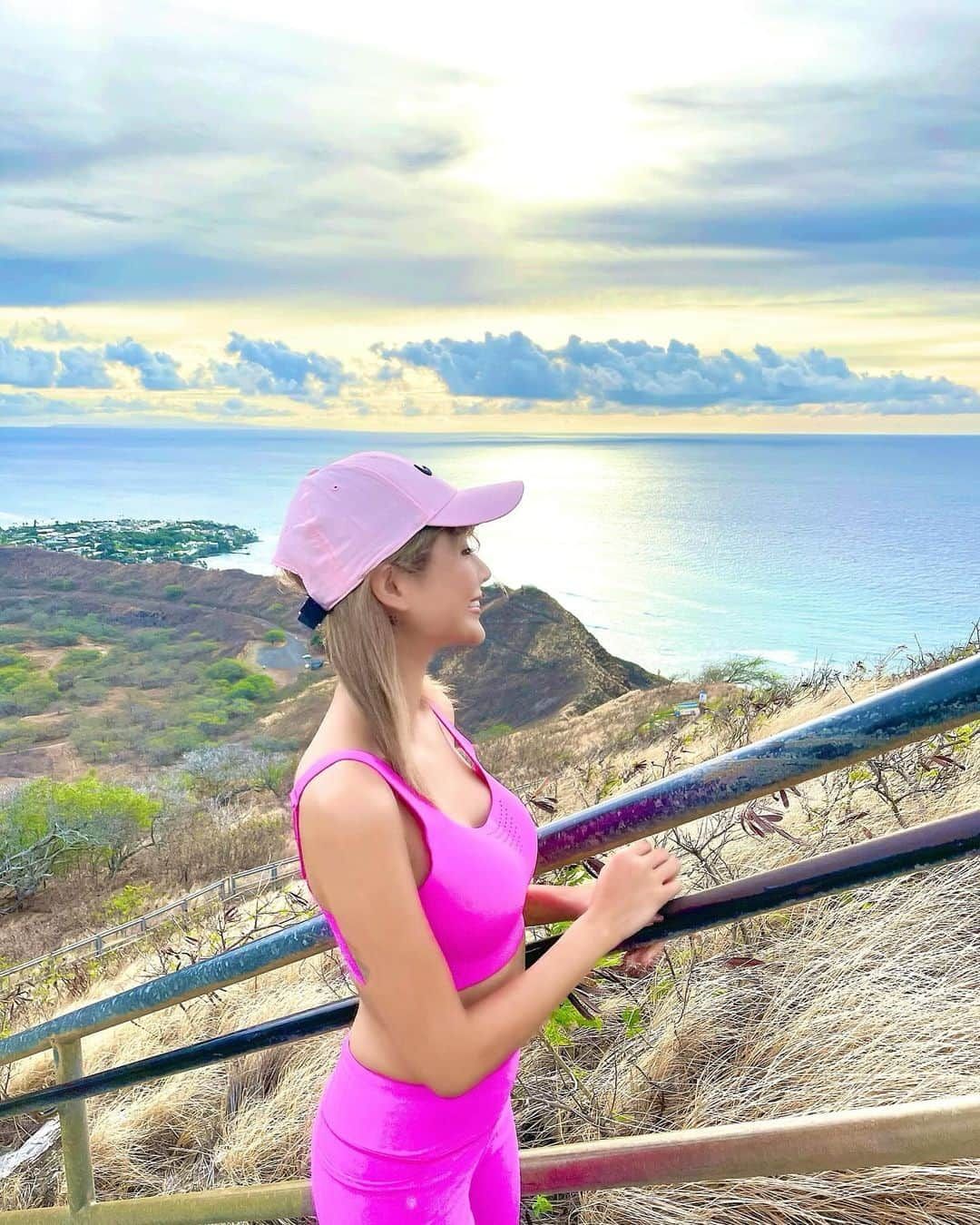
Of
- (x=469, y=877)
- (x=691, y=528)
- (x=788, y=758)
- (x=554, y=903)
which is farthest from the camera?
(x=691, y=528)

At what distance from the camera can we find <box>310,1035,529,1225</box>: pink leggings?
1.27m

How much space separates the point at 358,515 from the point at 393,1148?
2.41ft

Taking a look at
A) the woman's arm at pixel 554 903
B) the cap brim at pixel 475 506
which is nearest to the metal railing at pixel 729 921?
the woman's arm at pixel 554 903

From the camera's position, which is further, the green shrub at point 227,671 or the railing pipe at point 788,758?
the green shrub at point 227,671

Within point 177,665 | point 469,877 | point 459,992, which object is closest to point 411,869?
point 469,877

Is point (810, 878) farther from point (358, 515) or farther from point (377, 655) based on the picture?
point (358, 515)

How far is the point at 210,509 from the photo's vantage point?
117000 millimetres

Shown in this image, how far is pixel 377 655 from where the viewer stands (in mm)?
1228

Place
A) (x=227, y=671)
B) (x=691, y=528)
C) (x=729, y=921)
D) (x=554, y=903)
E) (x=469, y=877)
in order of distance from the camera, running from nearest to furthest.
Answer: (x=729, y=921), (x=469, y=877), (x=554, y=903), (x=227, y=671), (x=691, y=528)

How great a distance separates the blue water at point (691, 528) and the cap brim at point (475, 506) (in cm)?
23

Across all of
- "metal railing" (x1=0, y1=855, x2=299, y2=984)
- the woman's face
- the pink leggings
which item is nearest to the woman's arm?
the pink leggings

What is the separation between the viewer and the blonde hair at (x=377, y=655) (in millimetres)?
1182

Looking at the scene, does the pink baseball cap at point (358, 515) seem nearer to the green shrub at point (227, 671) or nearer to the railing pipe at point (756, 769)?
the railing pipe at point (756, 769)

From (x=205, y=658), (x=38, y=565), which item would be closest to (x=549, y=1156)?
(x=205, y=658)
